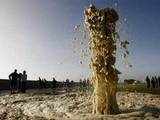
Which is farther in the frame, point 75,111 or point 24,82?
point 24,82

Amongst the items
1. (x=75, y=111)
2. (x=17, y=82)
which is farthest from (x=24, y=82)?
(x=75, y=111)

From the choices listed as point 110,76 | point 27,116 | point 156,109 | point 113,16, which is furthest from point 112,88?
point 27,116

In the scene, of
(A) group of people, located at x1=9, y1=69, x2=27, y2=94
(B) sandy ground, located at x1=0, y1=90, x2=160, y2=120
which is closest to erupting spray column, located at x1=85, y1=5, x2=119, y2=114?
(B) sandy ground, located at x1=0, y1=90, x2=160, y2=120

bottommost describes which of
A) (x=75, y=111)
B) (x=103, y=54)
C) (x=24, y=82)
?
(x=75, y=111)

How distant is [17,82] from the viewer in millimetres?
31500

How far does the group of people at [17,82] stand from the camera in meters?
30.3

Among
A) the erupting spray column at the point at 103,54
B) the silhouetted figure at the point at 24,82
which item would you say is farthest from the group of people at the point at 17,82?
the erupting spray column at the point at 103,54

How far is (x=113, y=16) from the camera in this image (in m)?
14.1

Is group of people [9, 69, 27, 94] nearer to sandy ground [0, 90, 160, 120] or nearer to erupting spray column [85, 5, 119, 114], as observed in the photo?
sandy ground [0, 90, 160, 120]

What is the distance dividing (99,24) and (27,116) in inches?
197

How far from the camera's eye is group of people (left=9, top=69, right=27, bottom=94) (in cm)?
3035

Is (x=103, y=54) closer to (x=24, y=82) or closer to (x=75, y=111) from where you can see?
(x=75, y=111)

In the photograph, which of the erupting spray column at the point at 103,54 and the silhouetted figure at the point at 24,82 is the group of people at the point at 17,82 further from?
the erupting spray column at the point at 103,54

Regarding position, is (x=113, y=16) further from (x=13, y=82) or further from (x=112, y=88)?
(x=13, y=82)
